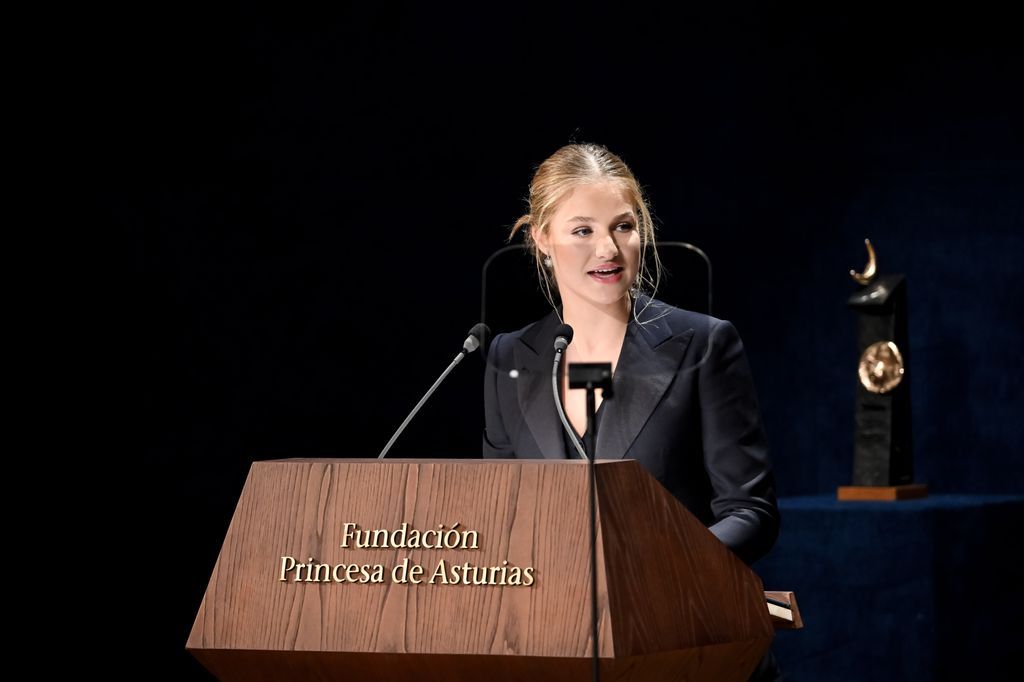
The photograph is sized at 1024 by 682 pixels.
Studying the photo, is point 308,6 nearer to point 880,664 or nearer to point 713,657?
point 880,664

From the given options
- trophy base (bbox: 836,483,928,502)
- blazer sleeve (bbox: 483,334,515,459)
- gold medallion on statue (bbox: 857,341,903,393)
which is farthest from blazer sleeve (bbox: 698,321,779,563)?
gold medallion on statue (bbox: 857,341,903,393)

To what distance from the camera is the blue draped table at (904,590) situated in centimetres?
400

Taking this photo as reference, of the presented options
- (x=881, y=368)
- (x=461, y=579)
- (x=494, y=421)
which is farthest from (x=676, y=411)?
(x=881, y=368)

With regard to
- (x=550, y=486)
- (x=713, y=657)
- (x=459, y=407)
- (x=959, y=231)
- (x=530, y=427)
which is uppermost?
(x=959, y=231)

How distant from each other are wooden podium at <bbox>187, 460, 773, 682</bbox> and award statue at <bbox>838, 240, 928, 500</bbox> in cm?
292

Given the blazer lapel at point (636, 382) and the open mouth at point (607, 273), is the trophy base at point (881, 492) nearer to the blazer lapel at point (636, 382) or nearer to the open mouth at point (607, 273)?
the blazer lapel at point (636, 382)

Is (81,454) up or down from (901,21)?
down

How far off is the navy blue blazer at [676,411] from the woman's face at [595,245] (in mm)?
72

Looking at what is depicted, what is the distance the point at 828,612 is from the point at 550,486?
2.81m

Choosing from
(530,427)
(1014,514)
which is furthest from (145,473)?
(1014,514)

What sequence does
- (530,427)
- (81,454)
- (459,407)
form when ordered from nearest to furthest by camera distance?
(530,427)
(81,454)
(459,407)

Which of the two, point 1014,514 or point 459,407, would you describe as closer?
point 459,407

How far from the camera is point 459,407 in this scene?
12.6 ft

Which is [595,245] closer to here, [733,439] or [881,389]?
[733,439]
